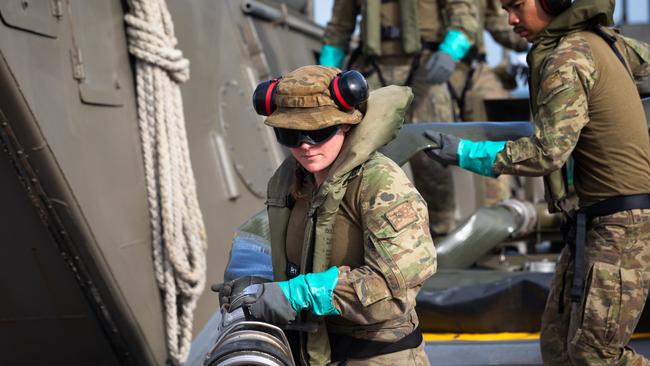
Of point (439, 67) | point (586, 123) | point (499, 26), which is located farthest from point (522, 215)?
point (586, 123)

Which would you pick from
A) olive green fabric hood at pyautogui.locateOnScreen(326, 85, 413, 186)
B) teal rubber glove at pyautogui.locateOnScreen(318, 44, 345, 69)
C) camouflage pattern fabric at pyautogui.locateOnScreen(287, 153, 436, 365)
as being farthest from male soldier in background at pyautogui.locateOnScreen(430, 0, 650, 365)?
teal rubber glove at pyautogui.locateOnScreen(318, 44, 345, 69)

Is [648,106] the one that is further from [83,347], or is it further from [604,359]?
[83,347]

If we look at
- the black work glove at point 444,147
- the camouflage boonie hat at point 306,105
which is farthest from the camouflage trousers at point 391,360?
the black work glove at point 444,147

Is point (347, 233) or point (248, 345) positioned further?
point (347, 233)

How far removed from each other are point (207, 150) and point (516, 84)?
4277mm

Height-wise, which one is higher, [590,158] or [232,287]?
[232,287]

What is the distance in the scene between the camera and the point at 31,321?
3.93 meters

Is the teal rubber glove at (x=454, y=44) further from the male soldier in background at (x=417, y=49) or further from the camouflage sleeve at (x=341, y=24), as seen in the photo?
the camouflage sleeve at (x=341, y=24)

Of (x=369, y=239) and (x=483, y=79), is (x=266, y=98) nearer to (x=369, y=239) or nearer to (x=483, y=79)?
(x=369, y=239)

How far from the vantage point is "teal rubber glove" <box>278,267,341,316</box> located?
90.6 inches

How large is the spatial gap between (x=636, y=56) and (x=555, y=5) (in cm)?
38

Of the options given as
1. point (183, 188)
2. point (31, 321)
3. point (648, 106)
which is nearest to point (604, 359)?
point (648, 106)

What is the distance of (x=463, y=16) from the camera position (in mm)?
5680

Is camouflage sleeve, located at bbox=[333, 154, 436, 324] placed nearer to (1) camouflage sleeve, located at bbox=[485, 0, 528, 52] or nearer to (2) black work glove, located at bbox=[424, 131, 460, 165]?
(2) black work glove, located at bbox=[424, 131, 460, 165]
